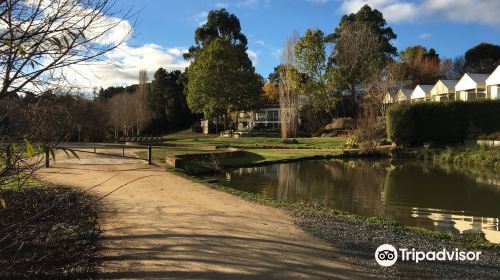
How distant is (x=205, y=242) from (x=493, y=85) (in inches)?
1526

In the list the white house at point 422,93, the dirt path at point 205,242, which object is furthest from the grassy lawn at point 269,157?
the white house at point 422,93

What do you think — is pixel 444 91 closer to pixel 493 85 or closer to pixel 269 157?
pixel 493 85

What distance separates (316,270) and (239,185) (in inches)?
417

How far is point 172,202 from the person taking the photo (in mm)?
10195

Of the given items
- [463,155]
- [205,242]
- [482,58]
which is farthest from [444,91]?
[205,242]

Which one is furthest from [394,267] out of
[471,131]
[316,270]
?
[471,131]

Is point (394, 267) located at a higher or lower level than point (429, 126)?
lower

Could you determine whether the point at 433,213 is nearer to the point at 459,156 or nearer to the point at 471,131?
the point at 459,156

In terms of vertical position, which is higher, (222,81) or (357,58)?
(357,58)

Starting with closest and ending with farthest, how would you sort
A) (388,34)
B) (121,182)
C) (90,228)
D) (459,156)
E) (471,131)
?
(90,228) < (121,182) < (459,156) < (471,131) < (388,34)

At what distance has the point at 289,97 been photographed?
43.6 metres

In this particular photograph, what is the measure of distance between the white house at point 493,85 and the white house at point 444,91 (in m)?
5.56

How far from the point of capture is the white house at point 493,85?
37028 millimetres

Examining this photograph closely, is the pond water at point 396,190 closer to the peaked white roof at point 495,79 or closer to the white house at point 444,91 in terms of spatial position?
the peaked white roof at point 495,79
